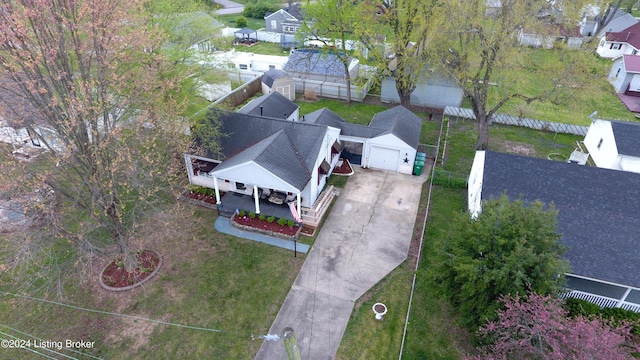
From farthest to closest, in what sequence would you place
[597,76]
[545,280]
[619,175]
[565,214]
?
[597,76]
[619,175]
[565,214]
[545,280]

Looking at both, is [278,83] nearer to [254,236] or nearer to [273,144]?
[273,144]

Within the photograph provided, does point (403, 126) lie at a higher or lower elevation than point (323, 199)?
higher

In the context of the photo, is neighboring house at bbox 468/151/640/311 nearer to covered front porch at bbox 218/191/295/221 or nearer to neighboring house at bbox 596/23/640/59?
covered front porch at bbox 218/191/295/221

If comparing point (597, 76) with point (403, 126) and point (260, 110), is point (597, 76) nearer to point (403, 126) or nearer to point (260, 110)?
point (403, 126)

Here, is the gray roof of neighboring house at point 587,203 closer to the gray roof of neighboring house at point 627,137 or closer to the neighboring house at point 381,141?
the neighboring house at point 381,141

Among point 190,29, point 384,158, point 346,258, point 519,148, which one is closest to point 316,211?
point 346,258

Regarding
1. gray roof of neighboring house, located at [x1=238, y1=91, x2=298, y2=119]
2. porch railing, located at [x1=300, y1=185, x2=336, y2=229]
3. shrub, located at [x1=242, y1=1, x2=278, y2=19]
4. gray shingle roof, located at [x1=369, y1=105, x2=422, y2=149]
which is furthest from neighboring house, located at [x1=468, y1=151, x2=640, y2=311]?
shrub, located at [x1=242, y1=1, x2=278, y2=19]

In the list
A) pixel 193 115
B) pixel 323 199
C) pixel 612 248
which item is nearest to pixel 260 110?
pixel 193 115

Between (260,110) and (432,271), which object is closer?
(432,271)
